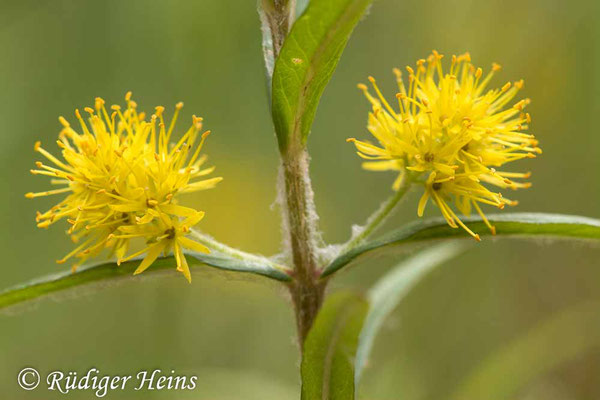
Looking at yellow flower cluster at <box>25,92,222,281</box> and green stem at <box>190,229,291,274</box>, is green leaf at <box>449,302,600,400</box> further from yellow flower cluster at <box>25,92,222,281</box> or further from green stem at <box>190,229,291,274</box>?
yellow flower cluster at <box>25,92,222,281</box>

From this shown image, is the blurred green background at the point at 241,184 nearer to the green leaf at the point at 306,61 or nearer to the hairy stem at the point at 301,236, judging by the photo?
the hairy stem at the point at 301,236

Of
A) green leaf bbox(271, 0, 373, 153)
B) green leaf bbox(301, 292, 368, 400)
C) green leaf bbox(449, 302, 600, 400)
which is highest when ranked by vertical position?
green leaf bbox(271, 0, 373, 153)

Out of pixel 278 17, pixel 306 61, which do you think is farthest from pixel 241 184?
pixel 306 61

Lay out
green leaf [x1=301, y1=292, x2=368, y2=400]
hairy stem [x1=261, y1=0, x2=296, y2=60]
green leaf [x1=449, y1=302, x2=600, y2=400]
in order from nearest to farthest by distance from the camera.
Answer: green leaf [x1=301, y1=292, x2=368, y2=400] < hairy stem [x1=261, y1=0, x2=296, y2=60] < green leaf [x1=449, y1=302, x2=600, y2=400]

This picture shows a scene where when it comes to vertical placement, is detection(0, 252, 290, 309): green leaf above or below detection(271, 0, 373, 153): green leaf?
below

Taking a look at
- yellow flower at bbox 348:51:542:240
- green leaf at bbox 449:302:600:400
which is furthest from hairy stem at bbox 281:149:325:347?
green leaf at bbox 449:302:600:400

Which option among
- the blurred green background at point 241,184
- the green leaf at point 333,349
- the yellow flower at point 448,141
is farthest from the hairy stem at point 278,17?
the blurred green background at point 241,184

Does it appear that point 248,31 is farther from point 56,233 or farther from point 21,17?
point 56,233
